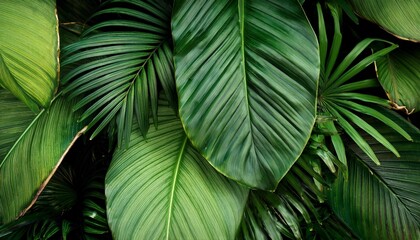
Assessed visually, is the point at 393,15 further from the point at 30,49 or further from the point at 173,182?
the point at 30,49

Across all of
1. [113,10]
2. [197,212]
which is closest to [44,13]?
[113,10]

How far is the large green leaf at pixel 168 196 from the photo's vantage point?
108cm

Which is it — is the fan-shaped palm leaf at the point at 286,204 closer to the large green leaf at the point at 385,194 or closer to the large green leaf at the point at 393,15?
the large green leaf at the point at 385,194

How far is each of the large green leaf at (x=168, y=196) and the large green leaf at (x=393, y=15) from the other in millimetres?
588

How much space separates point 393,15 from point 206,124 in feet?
2.10

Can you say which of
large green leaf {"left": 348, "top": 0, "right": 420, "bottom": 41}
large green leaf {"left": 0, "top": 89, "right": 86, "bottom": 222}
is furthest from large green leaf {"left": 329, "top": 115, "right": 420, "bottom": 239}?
large green leaf {"left": 0, "top": 89, "right": 86, "bottom": 222}

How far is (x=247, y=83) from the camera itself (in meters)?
1.05

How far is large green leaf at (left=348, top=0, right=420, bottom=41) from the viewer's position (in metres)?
1.26

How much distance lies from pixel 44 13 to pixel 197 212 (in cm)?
61

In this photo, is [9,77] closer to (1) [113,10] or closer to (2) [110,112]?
(2) [110,112]

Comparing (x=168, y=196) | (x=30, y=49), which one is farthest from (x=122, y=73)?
(x=168, y=196)

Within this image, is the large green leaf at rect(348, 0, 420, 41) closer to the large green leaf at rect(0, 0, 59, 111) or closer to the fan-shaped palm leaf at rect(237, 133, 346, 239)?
the fan-shaped palm leaf at rect(237, 133, 346, 239)

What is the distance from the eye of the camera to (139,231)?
1.07 metres

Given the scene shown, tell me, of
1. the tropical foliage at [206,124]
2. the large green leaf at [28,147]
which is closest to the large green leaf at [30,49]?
the tropical foliage at [206,124]
